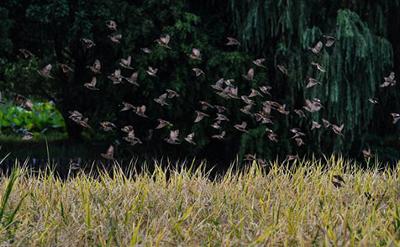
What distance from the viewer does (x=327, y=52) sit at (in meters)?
8.70

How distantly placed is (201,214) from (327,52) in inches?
181

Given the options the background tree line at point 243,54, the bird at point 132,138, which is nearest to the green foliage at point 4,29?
the background tree line at point 243,54

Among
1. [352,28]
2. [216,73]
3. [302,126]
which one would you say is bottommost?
[302,126]

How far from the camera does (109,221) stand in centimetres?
417

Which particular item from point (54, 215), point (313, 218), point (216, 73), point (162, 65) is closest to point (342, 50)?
point (216, 73)

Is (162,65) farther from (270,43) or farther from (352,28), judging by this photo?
(352,28)

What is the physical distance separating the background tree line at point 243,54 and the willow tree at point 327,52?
1 centimetres

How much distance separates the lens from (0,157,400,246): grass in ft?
12.7

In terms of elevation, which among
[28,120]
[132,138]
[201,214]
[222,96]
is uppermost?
[222,96]

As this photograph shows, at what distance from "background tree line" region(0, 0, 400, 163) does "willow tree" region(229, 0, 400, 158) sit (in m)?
0.01

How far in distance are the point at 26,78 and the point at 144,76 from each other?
3.22 metres

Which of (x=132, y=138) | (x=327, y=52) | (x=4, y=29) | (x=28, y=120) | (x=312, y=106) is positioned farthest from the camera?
(x=28, y=120)

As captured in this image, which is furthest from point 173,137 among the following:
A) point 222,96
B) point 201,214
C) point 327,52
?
point 327,52

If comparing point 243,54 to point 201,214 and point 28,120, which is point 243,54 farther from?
point 28,120
